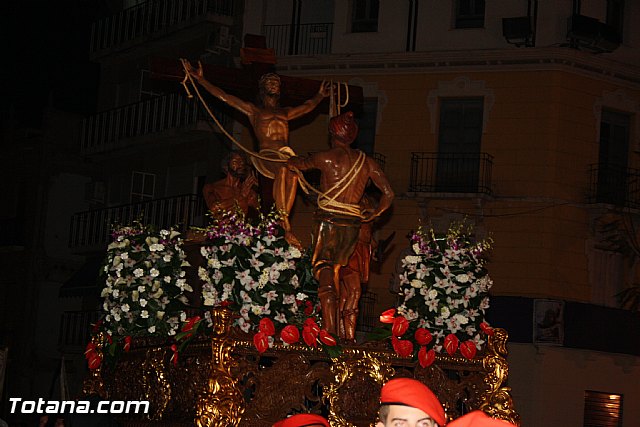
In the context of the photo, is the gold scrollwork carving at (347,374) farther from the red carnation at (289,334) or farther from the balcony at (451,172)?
the balcony at (451,172)

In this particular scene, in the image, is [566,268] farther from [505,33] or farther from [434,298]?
[434,298]

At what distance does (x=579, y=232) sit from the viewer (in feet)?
91.1

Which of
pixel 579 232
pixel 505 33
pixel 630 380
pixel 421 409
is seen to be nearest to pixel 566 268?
pixel 579 232

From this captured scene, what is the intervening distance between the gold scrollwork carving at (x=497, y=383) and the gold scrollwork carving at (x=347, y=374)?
0.93 meters

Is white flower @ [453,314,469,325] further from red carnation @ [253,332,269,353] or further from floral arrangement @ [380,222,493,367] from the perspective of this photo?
red carnation @ [253,332,269,353]

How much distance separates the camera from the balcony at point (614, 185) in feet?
91.4

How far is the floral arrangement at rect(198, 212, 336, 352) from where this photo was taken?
12.1m

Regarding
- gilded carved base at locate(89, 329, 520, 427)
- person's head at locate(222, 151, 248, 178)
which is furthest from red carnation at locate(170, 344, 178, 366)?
person's head at locate(222, 151, 248, 178)

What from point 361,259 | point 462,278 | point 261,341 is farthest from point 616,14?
point 261,341

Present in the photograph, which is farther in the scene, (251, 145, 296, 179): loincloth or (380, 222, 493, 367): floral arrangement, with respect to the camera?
(251, 145, 296, 179): loincloth

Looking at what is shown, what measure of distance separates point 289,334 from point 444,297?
1.65 metres

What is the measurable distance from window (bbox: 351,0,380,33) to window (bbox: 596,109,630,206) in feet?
17.3

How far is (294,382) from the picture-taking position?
12016 millimetres

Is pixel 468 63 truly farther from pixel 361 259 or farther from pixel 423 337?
pixel 423 337
